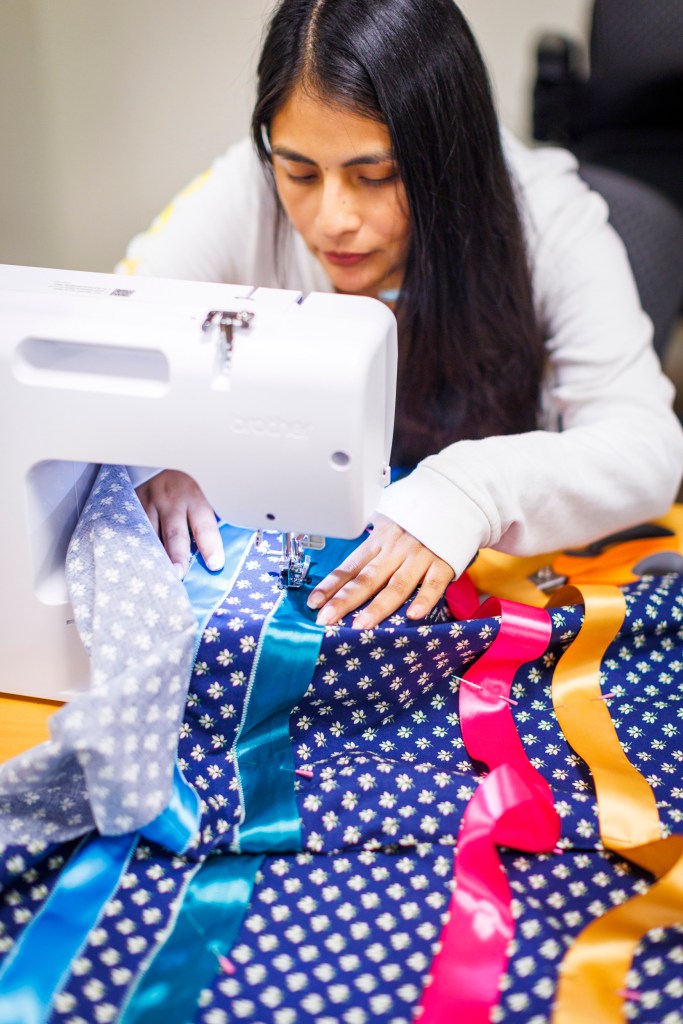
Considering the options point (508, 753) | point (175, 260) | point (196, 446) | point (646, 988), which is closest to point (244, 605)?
point (196, 446)

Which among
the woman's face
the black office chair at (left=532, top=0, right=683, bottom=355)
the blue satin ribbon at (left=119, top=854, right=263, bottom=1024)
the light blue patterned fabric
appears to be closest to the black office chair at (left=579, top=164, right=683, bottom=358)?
the black office chair at (left=532, top=0, right=683, bottom=355)

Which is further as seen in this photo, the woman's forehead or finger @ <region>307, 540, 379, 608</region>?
the woman's forehead

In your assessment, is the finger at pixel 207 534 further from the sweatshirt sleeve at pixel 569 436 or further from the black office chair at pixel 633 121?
the black office chair at pixel 633 121

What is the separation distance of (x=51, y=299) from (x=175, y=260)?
2.09 ft

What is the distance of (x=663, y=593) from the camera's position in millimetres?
970

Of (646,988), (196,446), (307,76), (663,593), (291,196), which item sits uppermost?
(307,76)

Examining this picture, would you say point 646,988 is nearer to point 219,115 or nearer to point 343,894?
point 343,894

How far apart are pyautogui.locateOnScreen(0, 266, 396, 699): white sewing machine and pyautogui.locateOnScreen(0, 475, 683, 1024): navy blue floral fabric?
136 mm

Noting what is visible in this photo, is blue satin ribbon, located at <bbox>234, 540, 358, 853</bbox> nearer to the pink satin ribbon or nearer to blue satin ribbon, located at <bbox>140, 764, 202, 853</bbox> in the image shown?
blue satin ribbon, located at <bbox>140, 764, 202, 853</bbox>

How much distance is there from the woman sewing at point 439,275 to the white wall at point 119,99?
60cm

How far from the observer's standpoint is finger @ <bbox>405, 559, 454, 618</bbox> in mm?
875

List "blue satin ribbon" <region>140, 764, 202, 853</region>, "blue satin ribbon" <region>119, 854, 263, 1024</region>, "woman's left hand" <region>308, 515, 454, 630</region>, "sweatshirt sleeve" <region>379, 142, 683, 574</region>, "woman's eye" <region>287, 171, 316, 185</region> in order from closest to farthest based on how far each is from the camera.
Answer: "blue satin ribbon" <region>119, 854, 263, 1024</region> < "blue satin ribbon" <region>140, 764, 202, 853</region> < "woman's left hand" <region>308, 515, 454, 630</region> < "sweatshirt sleeve" <region>379, 142, 683, 574</region> < "woman's eye" <region>287, 171, 316, 185</region>

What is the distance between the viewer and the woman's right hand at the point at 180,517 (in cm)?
91

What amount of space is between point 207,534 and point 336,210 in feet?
1.31
